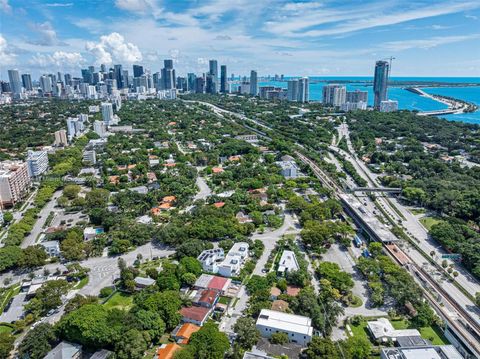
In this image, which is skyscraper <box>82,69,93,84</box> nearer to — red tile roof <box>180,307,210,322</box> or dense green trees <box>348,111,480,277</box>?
dense green trees <box>348,111,480,277</box>

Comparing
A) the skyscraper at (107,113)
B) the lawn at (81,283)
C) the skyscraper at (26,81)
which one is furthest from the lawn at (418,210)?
the skyscraper at (26,81)

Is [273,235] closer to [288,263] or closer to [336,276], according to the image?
[288,263]

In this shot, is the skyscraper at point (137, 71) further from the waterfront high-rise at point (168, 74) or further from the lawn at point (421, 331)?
the lawn at point (421, 331)

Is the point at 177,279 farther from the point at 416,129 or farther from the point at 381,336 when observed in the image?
the point at 416,129

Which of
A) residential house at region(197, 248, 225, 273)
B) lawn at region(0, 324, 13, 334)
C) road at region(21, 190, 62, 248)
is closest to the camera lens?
lawn at region(0, 324, 13, 334)

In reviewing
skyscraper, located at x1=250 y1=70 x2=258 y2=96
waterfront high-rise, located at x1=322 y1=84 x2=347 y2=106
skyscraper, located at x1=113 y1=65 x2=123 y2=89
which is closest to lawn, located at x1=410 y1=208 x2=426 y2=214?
waterfront high-rise, located at x1=322 y1=84 x2=347 y2=106

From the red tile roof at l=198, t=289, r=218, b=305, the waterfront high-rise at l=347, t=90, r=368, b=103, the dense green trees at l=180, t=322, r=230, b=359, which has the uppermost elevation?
the waterfront high-rise at l=347, t=90, r=368, b=103
